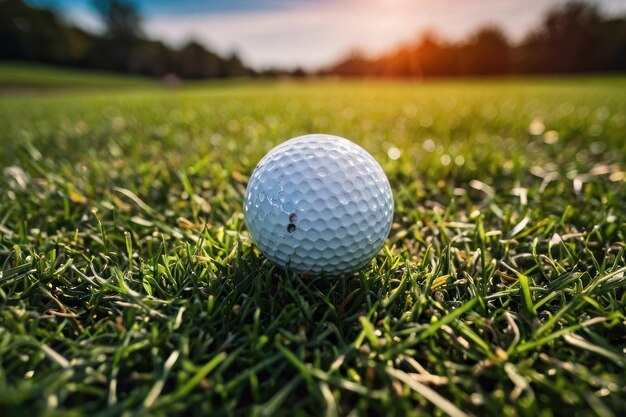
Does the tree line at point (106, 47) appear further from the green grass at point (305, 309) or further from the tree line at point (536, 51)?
the green grass at point (305, 309)

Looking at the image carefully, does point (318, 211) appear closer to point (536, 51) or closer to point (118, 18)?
point (536, 51)

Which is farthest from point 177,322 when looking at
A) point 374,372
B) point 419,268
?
point 419,268

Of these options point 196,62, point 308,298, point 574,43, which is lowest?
point 196,62

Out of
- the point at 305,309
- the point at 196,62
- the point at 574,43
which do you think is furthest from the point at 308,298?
the point at 196,62

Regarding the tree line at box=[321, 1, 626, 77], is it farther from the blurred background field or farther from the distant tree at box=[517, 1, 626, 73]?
the blurred background field

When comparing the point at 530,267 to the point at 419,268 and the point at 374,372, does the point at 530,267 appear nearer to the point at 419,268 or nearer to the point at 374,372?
the point at 419,268

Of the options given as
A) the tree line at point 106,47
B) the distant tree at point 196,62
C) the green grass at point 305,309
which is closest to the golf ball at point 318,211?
the green grass at point 305,309
